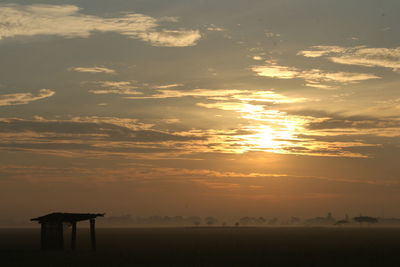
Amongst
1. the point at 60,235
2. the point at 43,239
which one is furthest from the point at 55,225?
the point at 43,239

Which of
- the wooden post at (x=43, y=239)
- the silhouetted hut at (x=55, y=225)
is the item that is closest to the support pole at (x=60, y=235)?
the silhouetted hut at (x=55, y=225)

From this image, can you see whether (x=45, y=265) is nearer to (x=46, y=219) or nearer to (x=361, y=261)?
(x=46, y=219)

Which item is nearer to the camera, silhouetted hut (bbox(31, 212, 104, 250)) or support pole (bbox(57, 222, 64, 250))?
silhouetted hut (bbox(31, 212, 104, 250))

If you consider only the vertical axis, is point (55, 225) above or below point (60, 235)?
above

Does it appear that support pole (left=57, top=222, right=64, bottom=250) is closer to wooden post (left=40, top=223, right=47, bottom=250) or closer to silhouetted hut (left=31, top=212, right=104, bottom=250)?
silhouetted hut (left=31, top=212, right=104, bottom=250)

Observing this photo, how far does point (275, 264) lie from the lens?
4166 cm

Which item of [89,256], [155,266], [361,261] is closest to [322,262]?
[361,261]

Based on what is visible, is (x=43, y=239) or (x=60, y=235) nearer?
(x=43, y=239)

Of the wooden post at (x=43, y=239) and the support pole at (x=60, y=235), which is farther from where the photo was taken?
the support pole at (x=60, y=235)

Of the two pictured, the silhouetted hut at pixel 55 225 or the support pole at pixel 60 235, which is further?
the support pole at pixel 60 235

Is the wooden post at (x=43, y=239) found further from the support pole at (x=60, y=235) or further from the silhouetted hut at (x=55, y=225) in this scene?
the support pole at (x=60, y=235)

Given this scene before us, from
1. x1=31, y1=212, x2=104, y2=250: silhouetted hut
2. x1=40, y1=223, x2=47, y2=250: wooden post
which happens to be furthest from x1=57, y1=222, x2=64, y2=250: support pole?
x1=40, y1=223, x2=47, y2=250: wooden post

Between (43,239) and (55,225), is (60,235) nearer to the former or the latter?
(55,225)

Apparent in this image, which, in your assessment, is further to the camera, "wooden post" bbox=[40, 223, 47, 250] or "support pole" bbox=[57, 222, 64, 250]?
"support pole" bbox=[57, 222, 64, 250]
